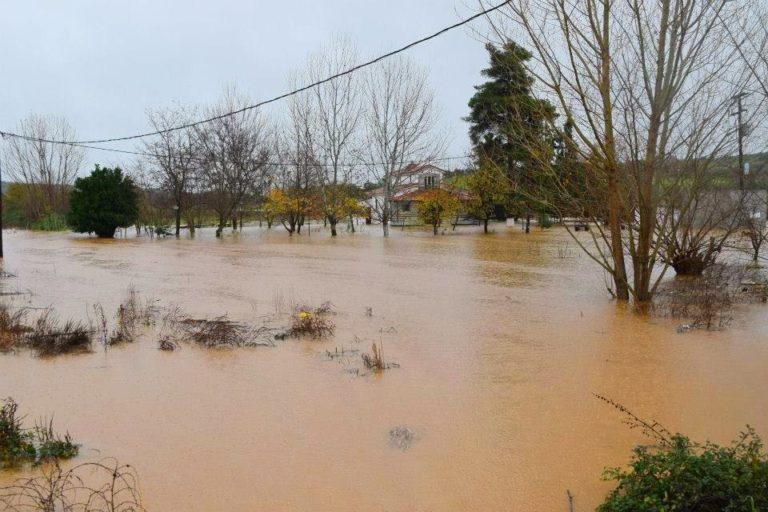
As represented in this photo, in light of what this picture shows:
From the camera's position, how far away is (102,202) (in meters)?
30.2

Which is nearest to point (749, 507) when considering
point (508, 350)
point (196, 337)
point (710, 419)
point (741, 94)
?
point (710, 419)

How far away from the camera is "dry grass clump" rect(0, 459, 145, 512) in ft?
13.4

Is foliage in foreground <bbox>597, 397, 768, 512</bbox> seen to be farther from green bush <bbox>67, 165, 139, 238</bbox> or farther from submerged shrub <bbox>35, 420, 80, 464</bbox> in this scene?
green bush <bbox>67, 165, 139, 238</bbox>

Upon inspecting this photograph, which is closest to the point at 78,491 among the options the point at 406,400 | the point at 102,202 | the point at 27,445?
the point at 27,445

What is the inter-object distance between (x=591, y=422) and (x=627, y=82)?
7.04 m

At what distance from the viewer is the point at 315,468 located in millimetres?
4820

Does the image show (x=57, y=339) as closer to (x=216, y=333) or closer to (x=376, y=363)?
(x=216, y=333)

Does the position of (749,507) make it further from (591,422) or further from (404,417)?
(404,417)

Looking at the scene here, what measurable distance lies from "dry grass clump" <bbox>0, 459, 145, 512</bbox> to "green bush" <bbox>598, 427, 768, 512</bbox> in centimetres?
302

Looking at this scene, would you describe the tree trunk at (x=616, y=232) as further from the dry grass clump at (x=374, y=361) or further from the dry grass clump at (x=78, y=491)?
the dry grass clump at (x=78, y=491)

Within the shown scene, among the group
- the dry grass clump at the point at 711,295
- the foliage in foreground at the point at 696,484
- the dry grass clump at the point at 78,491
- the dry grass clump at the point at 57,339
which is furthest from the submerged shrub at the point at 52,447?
the dry grass clump at the point at 711,295

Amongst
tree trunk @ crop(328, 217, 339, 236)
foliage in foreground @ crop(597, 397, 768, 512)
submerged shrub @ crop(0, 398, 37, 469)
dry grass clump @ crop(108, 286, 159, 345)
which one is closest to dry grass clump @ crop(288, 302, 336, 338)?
dry grass clump @ crop(108, 286, 159, 345)

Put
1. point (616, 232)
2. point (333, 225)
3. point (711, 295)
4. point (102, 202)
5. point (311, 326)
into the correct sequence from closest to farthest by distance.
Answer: point (311, 326)
point (616, 232)
point (711, 295)
point (102, 202)
point (333, 225)

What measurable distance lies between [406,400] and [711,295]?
26.0ft
